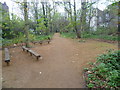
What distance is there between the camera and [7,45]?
10516 mm

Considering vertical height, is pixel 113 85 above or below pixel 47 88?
above

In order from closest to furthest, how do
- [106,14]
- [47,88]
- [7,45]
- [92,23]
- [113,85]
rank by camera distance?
[113,85], [47,88], [7,45], [106,14], [92,23]

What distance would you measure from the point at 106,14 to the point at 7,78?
1706cm

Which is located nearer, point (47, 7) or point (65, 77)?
point (65, 77)

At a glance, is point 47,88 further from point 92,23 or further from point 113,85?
point 92,23

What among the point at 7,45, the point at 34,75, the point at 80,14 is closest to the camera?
the point at 34,75

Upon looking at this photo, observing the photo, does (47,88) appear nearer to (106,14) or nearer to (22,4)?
(22,4)

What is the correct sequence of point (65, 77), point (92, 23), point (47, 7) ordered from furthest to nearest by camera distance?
point (47, 7) < point (92, 23) < point (65, 77)

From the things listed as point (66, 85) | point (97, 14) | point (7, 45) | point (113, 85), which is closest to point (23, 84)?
point (66, 85)

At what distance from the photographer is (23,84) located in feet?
10.8

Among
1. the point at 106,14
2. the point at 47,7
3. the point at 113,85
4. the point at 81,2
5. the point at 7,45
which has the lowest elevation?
the point at 113,85

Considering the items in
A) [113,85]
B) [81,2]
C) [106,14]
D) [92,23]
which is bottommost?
[113,85]

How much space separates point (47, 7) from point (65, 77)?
2002 centimetres

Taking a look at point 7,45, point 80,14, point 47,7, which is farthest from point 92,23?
point 7,45
